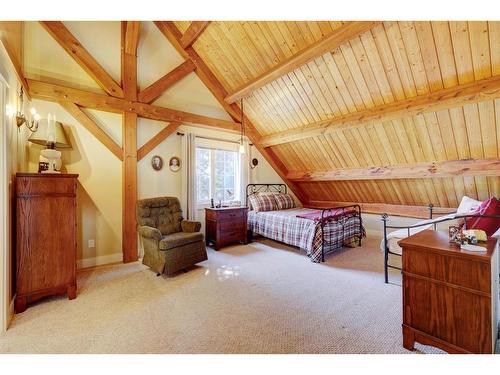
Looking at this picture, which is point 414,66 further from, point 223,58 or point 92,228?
point 92,228

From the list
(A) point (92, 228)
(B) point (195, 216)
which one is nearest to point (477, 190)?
(B) point (195, 216)

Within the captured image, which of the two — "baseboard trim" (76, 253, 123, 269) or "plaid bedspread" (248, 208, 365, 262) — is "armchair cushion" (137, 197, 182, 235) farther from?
"plaid bedspread" (248, 208, 365, 262)

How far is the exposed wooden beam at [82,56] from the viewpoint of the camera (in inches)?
128

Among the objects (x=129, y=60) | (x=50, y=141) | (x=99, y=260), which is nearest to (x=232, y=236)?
(x=99, y=260)

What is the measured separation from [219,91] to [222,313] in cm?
434

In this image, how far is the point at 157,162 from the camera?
4.16m

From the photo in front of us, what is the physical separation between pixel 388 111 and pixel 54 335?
15.6 feet

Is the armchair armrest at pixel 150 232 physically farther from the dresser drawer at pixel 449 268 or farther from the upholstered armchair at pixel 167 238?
the dresser drawer at pixel 449 268

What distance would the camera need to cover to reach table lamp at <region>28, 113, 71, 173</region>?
275cm

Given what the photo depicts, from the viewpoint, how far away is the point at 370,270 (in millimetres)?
3297

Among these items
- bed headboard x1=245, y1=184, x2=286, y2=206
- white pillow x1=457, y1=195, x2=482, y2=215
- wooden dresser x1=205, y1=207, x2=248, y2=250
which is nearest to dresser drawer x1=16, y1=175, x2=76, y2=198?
wooden dresser x1=205, y1=207, x2=248, y2=250

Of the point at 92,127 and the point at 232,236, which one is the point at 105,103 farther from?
the point at 232,236

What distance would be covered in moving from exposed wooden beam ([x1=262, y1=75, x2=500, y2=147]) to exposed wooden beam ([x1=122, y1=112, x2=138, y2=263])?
10.4 ft
